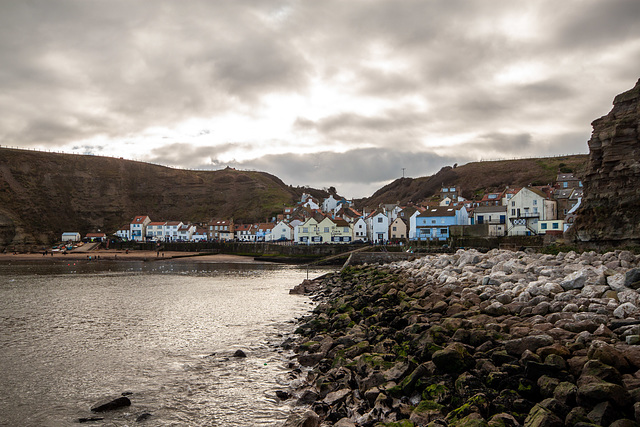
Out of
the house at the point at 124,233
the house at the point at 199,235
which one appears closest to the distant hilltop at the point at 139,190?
the house at the point at 124,233

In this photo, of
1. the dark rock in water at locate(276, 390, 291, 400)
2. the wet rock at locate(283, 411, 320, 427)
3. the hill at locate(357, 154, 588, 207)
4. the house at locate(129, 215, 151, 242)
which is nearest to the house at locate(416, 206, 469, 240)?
the hill at locate(357, 154, 588, 207)

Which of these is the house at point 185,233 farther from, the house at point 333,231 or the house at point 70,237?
the house at point 333,231

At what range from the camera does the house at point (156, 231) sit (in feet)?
395

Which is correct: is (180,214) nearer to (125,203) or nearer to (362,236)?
(125,203)

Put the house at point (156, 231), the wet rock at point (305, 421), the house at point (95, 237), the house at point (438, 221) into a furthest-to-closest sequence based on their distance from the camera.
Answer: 1. the house at point (156, 231)
2. the house at point (95, 237)
3. the house at point (438, 221)
4. the wet rock at point (305, 421)

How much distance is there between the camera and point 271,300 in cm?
2912

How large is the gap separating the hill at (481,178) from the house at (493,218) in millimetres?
53546

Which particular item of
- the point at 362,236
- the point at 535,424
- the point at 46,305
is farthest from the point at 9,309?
the point at 362,236

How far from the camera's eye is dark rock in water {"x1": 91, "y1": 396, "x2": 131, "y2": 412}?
1074cm

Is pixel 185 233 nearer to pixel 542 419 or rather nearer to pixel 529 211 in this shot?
pixel 529 211

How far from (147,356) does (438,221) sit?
195ft

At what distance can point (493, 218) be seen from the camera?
67.9 meters

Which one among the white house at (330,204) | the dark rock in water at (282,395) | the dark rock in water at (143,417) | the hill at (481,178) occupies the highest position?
the hill at (481,178)

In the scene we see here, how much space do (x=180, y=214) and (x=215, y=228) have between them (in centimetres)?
3236
